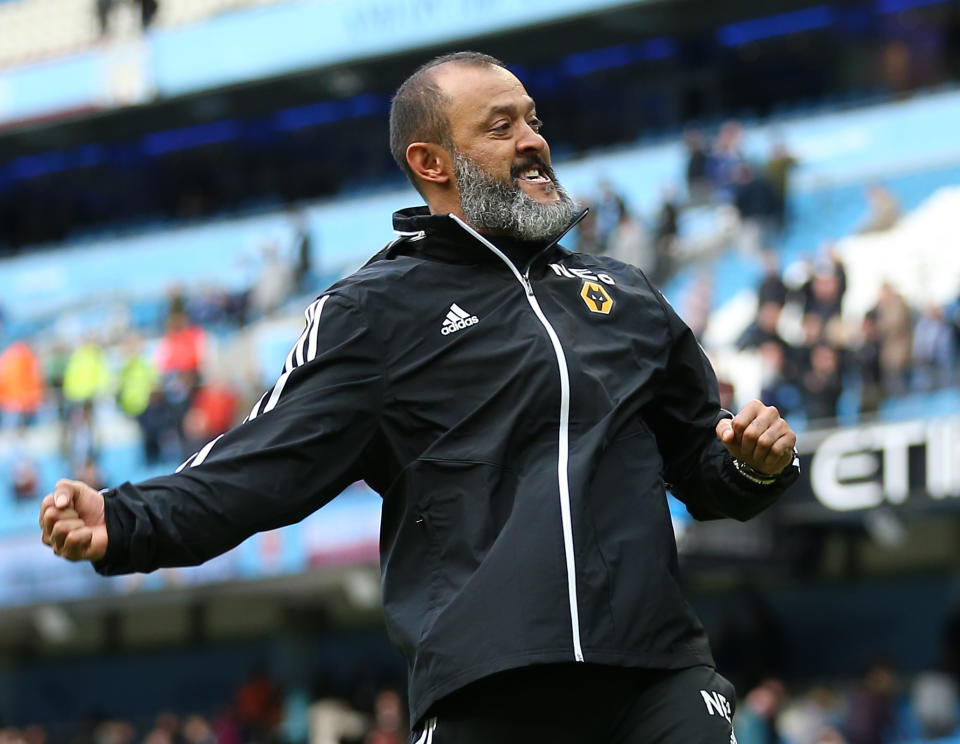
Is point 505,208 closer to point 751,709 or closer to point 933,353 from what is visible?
point 751,709

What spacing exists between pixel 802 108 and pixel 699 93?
1543mm

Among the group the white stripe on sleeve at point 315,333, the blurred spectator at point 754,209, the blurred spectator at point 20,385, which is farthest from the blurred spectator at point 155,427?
the white stripe on sleeve at point 315,333

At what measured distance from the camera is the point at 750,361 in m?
14.9

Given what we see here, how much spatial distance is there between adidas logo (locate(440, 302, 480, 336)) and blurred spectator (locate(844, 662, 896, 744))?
10.0 m

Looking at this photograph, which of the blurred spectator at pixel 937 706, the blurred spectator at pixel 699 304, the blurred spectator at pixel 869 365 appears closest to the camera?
the blurred spectator at pixel 937 706

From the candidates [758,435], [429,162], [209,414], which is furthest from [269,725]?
[758,435]

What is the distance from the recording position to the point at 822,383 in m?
14.3

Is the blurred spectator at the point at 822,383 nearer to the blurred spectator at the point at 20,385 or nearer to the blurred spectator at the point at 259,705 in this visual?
the blurred spectator at the point at 259,705

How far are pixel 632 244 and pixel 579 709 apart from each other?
14387mm

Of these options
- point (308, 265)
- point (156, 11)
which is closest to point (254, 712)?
point (308, 265)

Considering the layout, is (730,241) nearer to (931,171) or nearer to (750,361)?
(931,171)

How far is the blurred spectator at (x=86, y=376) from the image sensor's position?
21.0 meters

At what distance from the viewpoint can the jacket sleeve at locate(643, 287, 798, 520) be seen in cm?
379

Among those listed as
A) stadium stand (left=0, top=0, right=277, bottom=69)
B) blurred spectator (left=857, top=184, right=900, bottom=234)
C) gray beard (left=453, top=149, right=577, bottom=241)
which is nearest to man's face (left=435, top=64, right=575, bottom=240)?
gray beard (left=453, top=149, right=577, bottom=241)
